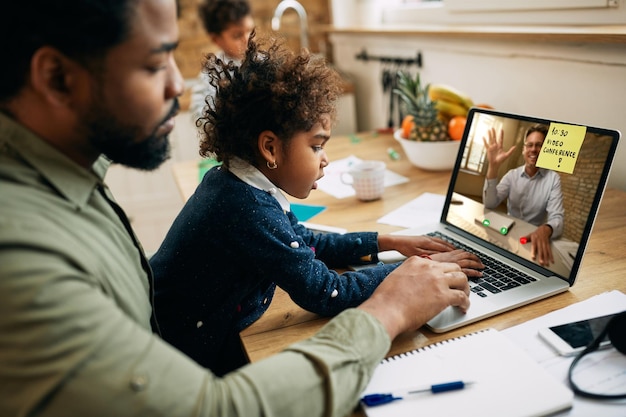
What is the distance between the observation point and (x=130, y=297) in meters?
0.71

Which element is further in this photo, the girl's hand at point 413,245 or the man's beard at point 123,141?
the girl's hand at point 413,245

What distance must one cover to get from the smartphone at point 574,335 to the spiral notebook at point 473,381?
0.19 ft

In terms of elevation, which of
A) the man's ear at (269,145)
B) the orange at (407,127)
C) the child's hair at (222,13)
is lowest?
the orange at (407,127)

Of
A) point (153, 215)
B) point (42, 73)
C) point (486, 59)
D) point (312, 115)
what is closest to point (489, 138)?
point (312, 115)

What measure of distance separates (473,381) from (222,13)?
237 cm

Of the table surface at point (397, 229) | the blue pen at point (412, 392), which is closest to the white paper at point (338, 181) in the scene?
the table surface at point (397, 229)

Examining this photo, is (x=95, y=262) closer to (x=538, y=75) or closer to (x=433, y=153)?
(x=433, y=153)

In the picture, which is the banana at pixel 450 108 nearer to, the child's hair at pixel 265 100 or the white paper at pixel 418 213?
the white paper at pixel 418 213

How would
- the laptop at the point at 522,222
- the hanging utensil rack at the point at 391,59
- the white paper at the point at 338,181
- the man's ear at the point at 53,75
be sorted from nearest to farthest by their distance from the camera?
the man's ear at the point at 53,75 < the laptop at the point at 522,222 < the white paper at the point at 338,181 < the hanging utensil rack at the point at 391,59

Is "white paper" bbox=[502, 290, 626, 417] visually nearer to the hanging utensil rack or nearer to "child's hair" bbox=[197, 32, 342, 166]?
"child's hair" bbox=[197, 32, 342, 166]

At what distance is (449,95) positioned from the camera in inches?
64.4

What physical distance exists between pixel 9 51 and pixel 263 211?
0.43 meters

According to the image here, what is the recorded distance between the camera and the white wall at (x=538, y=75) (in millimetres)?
1281

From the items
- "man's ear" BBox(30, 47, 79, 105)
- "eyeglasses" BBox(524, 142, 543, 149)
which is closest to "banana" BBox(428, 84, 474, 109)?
"eyeglasses" BBox(524, 142, 543, 149)
